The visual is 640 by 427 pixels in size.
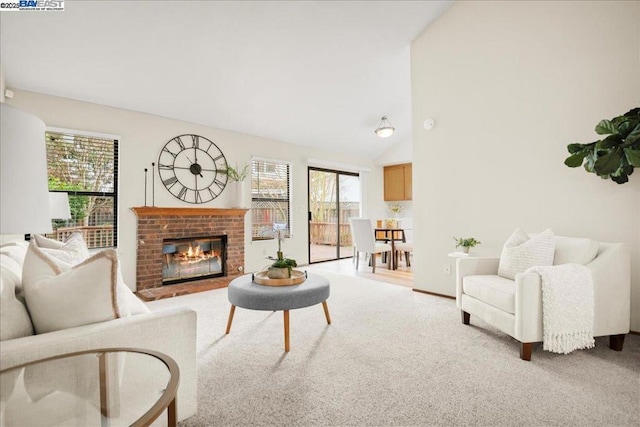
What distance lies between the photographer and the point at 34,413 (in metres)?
0.86

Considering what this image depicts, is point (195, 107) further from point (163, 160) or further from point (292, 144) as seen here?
point (292, 144)

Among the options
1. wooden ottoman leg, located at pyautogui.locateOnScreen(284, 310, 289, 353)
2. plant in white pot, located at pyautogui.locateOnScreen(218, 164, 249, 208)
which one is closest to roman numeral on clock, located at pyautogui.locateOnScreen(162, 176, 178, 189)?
plant in white pot, located at pyautogui.locateOnScreen(218, 164, 249, 208)

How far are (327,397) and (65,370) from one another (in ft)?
4.03

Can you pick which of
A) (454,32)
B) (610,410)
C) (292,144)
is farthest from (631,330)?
(292,144)

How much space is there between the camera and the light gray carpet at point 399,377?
1560 mm

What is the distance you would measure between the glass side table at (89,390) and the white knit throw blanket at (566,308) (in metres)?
2.32

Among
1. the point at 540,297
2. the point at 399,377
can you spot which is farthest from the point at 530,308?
the point at 399,377

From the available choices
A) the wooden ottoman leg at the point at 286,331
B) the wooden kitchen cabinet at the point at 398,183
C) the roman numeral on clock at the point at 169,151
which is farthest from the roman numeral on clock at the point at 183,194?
the wooden kitchen cabinet at the point at 398,183

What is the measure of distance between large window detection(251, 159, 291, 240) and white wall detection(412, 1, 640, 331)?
2590 millimetres

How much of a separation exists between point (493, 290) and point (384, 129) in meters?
3.71

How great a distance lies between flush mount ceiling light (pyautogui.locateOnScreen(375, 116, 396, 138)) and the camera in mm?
5484

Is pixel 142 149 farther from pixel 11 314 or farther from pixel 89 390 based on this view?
pixel 89 390

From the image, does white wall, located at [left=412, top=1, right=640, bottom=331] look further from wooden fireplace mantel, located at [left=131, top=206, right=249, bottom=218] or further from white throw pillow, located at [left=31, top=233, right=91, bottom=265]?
white throw pillow, located at [left=31, top=233, right=91, bottom=265]

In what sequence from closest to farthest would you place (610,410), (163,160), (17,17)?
(610,410)
(17,17)
(163,160)
